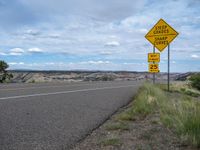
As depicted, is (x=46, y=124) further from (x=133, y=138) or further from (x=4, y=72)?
(x=4, y=72)

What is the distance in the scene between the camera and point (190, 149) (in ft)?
17.2

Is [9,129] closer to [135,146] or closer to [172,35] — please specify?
[135,146]

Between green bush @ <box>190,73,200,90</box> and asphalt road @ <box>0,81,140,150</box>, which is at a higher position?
green bush @ <box>190,73,200,90</box>

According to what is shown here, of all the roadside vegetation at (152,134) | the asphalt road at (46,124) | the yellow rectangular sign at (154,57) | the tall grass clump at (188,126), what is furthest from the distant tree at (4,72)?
the tall grass clump at (188,126)

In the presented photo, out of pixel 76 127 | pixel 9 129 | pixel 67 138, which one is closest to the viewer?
pixel 67 138

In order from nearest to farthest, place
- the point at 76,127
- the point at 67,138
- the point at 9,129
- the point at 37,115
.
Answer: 1. the point at 67,138
2. the point at 9,129
3. the point at 76,127
4. the point at 37,115

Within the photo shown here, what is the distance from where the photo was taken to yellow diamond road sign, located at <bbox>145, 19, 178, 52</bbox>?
16688 mm

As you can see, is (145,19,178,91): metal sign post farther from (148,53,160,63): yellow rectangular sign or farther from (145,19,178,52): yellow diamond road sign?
(148,53,160,63): yellow rectangular sign

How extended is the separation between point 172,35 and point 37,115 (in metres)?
10.0

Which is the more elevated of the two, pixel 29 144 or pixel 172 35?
pixel 172 35

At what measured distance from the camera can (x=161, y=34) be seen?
17.2 meters

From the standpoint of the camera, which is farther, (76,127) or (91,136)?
(76,127)

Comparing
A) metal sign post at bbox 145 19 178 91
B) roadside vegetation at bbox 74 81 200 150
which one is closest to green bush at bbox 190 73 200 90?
metal sign post at bbox 145 19 178 91

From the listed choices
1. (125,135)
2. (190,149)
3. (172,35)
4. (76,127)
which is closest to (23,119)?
(76,127)
